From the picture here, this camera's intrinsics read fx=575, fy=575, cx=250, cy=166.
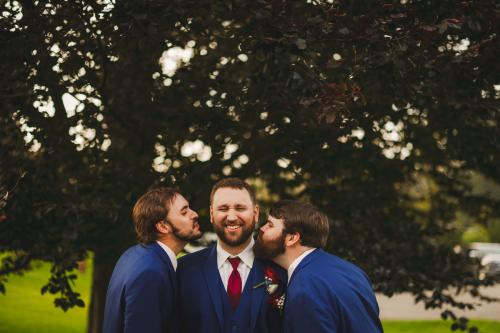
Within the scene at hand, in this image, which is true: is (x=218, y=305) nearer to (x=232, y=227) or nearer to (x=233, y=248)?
(x=233, y=248)

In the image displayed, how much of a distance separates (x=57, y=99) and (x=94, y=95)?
0.61 meters

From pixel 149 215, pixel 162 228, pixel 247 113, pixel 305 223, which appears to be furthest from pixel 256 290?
pixel 247 113

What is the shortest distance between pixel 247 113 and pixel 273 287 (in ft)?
7.97

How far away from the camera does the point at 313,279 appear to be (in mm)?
3473

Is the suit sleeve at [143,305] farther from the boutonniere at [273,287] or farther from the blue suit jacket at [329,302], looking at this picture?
the blue suit jacket at [329,302]

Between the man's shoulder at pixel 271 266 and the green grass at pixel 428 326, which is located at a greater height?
the man's shoulder at pixel 271 266

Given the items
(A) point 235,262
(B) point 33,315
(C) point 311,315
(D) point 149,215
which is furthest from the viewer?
(B) point 33,315

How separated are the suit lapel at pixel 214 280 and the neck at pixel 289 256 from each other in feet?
1.42

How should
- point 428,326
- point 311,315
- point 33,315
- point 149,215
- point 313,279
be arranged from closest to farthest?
1. point 311,315
2. point 313,279
3. point 149,215
4. point 33,315
5. point 428,326

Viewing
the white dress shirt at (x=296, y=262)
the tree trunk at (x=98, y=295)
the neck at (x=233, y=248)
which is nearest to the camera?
the white dress shirt at (x=296, y=262)

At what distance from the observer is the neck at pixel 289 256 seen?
155 inches

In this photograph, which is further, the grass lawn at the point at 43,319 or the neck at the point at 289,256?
the grass lawn at the point at 43,319

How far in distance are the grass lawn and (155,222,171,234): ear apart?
5.40 meters

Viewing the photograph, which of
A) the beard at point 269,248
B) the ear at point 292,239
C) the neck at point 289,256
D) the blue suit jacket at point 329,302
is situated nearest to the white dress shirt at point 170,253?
the beard at point 269,248
